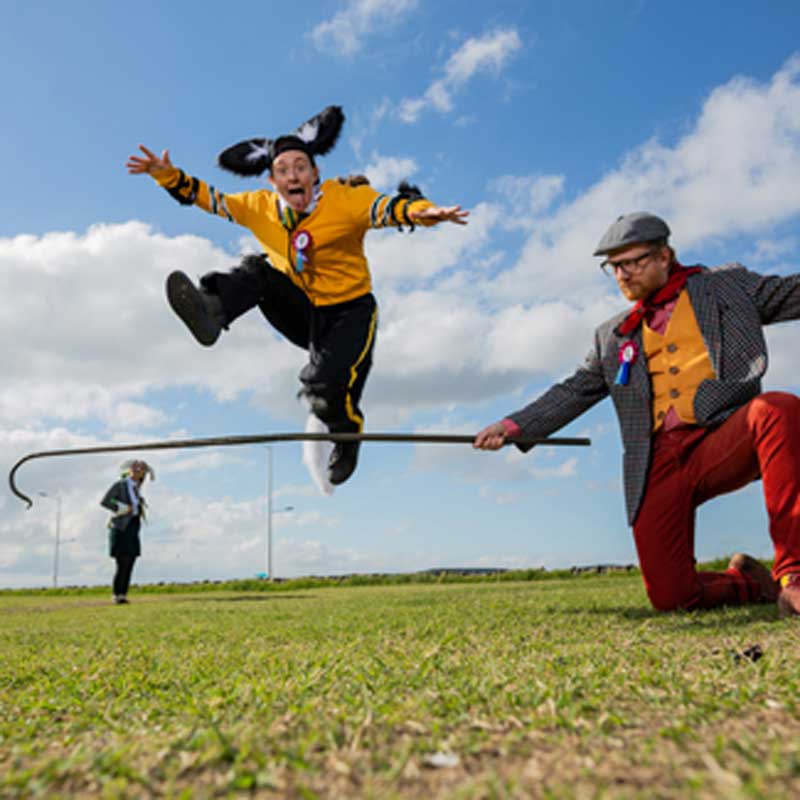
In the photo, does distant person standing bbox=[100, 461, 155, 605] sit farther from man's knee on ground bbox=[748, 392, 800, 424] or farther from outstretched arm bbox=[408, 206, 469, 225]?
man's knee on ground bbox=[748, 392, 800, 424]

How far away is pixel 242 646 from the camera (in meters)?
3.00

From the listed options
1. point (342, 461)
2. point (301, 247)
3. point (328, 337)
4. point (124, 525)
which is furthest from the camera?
point (124, 525)

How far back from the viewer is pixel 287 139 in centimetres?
490

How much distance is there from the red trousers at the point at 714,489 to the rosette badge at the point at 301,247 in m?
2.38

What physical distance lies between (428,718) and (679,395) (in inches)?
92.7

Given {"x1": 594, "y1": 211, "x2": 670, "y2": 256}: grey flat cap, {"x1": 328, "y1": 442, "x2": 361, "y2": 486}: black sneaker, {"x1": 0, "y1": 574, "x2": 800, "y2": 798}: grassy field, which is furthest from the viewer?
{"x1": 328, "y1": 442, "x2": 361, "y2": 486}: black sneaker

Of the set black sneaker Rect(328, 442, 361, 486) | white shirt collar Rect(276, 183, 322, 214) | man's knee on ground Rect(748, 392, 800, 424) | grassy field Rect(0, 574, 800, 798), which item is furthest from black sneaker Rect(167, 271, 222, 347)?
man's knee on ground Rect(748, 392, 800, 424)

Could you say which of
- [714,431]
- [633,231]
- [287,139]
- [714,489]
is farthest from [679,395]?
[287,139]

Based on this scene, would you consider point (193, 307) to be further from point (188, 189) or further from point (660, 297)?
point (660, 297)

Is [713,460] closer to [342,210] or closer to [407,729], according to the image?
[407,729]

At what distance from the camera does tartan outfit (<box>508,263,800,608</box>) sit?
2953 mm

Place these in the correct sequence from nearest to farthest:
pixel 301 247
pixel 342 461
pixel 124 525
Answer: pixel 301 247, pixel 342 461, pixel 124 525

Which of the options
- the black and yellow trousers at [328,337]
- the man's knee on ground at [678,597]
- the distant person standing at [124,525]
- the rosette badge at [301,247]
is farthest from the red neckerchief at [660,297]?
the distant person standing at [124,525]

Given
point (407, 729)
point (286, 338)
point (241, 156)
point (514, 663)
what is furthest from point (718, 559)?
point (407, 729)
